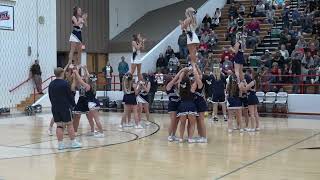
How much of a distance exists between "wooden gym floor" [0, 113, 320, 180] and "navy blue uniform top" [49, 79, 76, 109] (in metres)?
0.98

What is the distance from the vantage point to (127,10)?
31938mm

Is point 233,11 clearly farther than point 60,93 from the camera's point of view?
Yes

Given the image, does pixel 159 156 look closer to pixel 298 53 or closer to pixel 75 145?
pixel 75 145

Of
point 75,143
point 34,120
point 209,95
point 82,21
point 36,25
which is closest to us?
point 75,143

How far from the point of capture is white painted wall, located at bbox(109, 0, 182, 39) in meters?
31.1

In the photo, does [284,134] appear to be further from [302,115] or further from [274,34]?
[274,34]

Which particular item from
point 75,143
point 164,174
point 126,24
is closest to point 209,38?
point 126,24

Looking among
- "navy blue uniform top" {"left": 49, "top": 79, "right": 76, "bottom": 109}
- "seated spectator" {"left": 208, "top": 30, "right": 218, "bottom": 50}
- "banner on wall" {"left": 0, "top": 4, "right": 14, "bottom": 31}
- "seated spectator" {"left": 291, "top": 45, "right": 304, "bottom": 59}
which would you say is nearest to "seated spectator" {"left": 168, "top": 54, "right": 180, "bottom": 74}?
"seated spectator" {"left": 208, "top": 30, "right": 218, "bottom": 50}

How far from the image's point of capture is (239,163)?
Answer: 9.24 meters

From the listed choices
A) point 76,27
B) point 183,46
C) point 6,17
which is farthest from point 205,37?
point 76,27

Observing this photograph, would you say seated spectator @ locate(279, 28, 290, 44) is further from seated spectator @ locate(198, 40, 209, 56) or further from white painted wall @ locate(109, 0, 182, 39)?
white painted wall @ locate(109, 0, 182, 39)

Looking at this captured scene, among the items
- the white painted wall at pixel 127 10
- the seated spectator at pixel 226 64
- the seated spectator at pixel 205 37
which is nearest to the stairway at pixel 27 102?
the white painted wall at pixel 127 10

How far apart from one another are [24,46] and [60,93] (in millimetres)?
15246

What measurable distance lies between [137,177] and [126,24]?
79.9 feet
